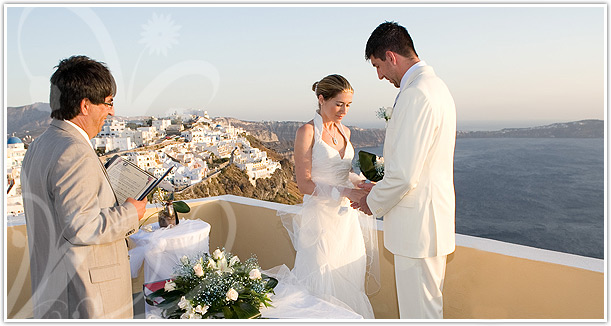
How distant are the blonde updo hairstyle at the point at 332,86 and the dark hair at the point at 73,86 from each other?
146 centimetres

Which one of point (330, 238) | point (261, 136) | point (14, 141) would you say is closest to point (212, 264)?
point (330, 238)

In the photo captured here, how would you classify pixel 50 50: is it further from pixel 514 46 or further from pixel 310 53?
pixel 514 46

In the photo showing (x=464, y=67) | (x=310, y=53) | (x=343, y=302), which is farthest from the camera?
(x=464, y=67)

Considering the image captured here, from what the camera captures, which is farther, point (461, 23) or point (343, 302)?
point (461, 23)

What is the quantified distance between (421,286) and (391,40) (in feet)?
3.52

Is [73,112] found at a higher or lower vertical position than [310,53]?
lower

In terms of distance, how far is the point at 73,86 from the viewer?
143cm

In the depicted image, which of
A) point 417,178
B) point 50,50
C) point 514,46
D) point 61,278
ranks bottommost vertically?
point 61,278

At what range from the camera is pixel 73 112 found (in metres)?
1.45

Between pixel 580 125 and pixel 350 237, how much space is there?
10.9 m

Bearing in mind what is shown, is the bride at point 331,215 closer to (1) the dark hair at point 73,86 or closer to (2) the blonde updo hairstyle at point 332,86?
(2) the blonde updo hairstyle at point 332,86

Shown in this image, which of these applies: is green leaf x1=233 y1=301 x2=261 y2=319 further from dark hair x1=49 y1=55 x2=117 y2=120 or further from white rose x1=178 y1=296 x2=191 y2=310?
dark hair x1=49 y1=55 x2=117 y2=120

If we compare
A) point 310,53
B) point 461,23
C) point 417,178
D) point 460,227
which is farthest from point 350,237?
point 460,227

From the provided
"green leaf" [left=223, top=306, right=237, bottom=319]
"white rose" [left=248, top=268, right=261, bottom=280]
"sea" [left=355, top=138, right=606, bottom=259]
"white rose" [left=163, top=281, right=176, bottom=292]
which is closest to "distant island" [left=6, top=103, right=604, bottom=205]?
"white rose" [left=248, top=268, right=261, bottom=280]
